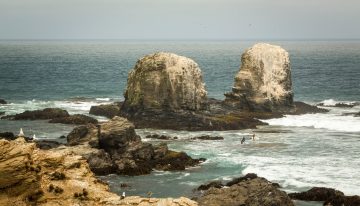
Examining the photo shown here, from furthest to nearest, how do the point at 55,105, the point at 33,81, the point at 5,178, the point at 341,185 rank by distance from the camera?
the point at 33,81, the point at 55,105, the point at 341,185, the point at 5,178

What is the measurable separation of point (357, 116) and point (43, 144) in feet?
172

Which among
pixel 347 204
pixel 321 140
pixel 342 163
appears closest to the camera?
pixel 347 204

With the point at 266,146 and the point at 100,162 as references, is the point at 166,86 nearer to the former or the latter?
the point at 266,146

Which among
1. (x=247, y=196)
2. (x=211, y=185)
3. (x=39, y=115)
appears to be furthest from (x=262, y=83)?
(x=247, y=196)

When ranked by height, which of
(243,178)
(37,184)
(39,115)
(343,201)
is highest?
(37,184)

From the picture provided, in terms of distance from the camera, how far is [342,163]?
5503cm

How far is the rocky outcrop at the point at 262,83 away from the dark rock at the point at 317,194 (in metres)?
50.5

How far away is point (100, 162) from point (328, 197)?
2040cm

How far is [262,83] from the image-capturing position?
94625 millimetres

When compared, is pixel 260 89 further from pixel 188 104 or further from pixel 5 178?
pixel 5 178

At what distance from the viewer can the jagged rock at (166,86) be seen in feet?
269

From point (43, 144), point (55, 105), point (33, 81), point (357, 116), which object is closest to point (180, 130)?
point (43, 144)

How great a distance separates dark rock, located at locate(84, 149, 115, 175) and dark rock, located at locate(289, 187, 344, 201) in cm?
1677

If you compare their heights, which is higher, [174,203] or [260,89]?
[174,203]
